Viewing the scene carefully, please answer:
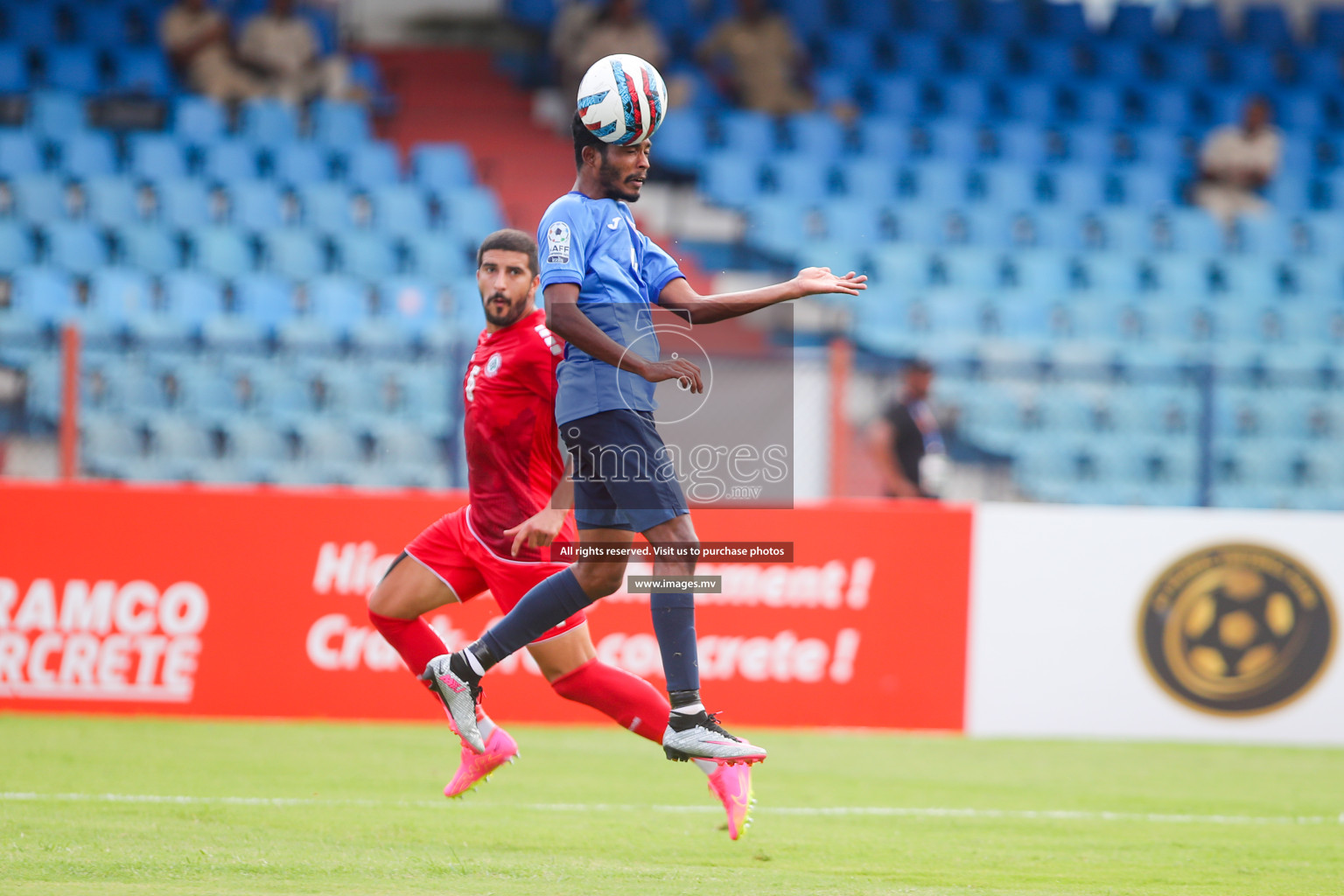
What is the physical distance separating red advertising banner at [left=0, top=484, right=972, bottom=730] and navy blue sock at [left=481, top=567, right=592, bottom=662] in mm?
3818

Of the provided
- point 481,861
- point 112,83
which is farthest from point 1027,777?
point 112,83

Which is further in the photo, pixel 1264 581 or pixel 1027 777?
pixel 1264 581

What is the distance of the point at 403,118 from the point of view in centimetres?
1616

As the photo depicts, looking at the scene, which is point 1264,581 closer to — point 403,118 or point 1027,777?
point 1027,777

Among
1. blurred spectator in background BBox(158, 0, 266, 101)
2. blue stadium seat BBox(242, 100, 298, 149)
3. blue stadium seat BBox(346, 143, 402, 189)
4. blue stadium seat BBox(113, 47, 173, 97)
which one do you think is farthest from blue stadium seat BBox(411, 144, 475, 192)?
blue stadium seat BBox(113, 47, 173, 97)

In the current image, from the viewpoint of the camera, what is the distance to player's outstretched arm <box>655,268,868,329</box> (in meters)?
4.72

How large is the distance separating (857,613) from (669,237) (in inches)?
252

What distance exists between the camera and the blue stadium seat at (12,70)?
13961 mm

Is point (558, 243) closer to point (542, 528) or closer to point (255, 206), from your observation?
point (542, 528)

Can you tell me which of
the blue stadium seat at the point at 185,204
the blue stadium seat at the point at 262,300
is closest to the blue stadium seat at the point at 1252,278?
the blue stadium seat at the point at 262,300

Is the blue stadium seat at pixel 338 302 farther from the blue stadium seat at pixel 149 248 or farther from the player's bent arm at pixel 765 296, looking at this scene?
the player's bent arm at pixel 765 296

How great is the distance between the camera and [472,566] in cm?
572

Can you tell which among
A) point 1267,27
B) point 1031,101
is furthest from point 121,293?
point 1267,27

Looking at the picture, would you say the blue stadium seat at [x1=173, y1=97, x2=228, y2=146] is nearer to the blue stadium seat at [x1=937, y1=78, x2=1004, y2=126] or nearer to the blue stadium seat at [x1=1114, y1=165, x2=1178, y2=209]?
the blue stadium seat at [x1=937, y1=78, x2=1004, y2=126]
